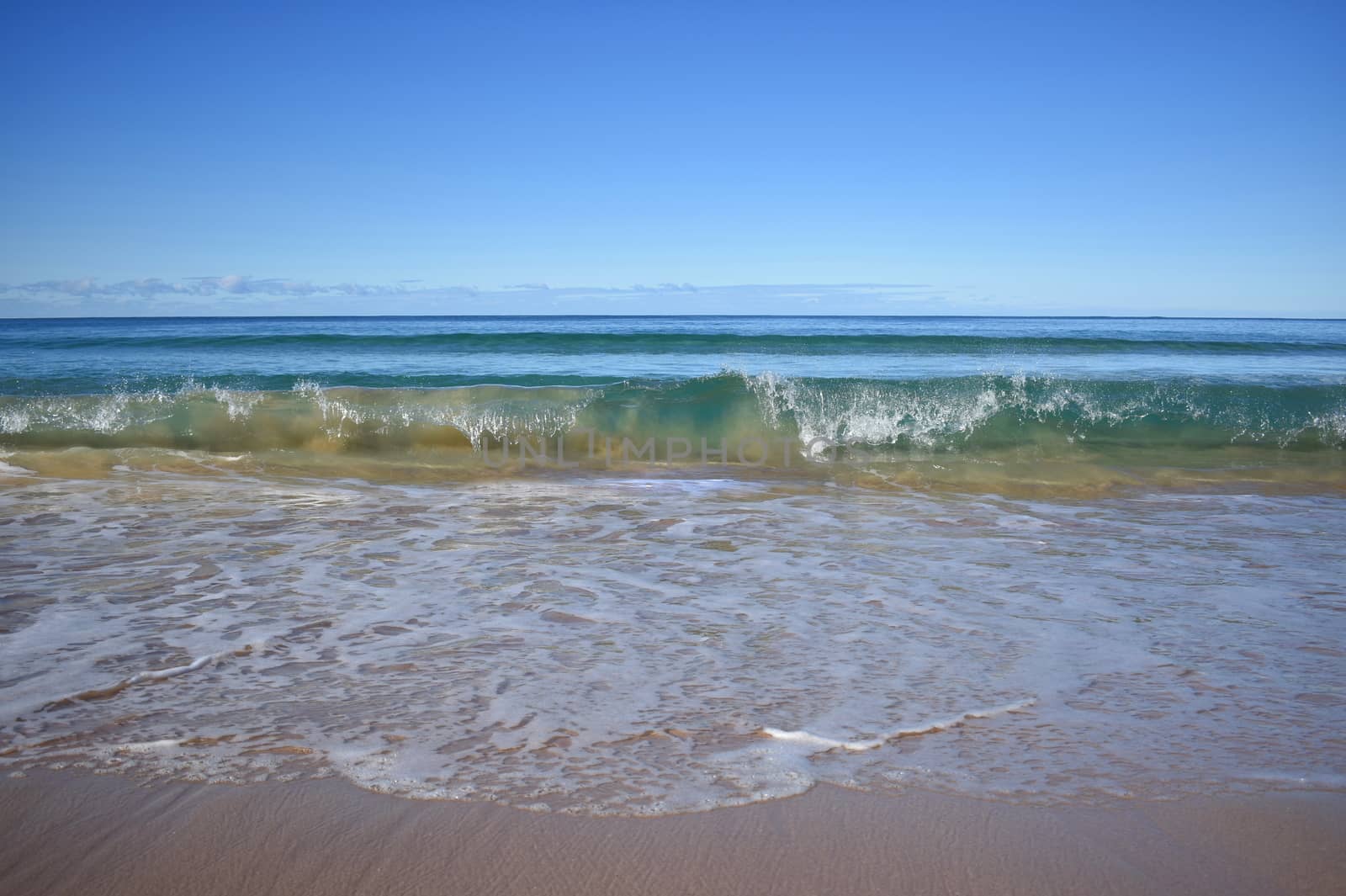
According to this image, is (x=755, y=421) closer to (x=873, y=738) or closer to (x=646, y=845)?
(x=873, y=738)

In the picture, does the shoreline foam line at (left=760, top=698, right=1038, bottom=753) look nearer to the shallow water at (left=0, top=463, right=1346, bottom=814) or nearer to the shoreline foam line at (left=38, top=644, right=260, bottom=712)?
the shallow water at (left=0, top=463, right=1346, bottom=814)

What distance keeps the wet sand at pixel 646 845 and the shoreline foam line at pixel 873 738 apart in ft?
0.76

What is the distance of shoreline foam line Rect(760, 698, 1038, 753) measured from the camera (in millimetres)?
2363

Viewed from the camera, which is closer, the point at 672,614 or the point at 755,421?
the point at 672,614

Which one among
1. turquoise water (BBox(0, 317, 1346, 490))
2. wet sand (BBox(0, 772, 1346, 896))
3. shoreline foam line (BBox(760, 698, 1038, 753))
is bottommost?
wet sand (BBox(0, 772, 1346, 896))

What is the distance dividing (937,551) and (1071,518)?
1651mm

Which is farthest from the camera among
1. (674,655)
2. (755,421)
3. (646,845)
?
(755,421)

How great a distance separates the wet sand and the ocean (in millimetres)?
85

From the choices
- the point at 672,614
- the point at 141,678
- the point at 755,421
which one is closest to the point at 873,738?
the point at 672,614

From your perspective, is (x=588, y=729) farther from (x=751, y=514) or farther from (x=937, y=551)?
(x=751, y=514)

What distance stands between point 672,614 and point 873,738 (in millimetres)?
1266

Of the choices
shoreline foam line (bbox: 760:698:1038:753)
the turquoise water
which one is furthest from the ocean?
the turquoise water

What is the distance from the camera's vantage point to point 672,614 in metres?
3.53

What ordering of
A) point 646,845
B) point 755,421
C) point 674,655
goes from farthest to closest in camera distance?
point 755,421, point 674,655, point 646,845
